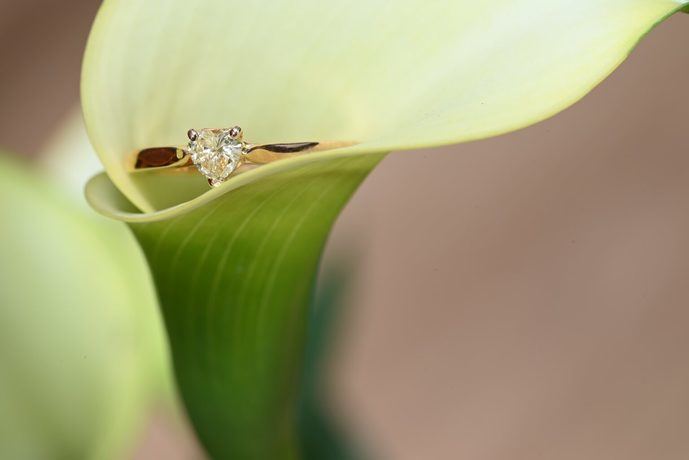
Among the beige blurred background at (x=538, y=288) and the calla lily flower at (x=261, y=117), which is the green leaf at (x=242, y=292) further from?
the beige blurred background at (x=538, y=288)

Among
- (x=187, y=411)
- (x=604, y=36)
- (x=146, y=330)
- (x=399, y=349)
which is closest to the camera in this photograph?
(x=604, y=36)

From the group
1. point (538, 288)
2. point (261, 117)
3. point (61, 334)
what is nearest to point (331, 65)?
point (261, 117)

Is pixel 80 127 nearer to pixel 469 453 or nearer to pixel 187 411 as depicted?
pixel 187 411

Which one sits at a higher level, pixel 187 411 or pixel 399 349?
pixel 187 411

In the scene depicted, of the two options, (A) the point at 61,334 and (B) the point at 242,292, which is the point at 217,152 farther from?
(A) the point at 61,334

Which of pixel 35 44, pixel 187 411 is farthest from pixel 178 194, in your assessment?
pixel 35 44

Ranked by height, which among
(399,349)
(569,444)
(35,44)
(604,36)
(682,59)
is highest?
(35,44)
